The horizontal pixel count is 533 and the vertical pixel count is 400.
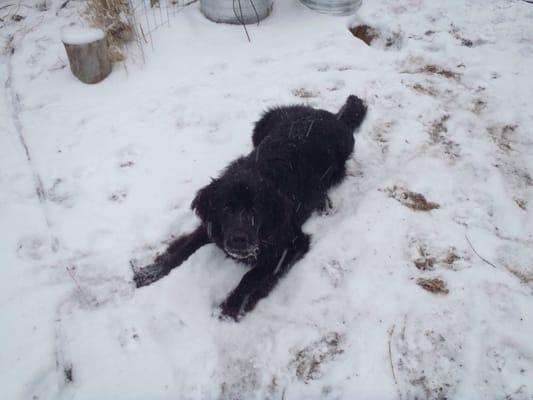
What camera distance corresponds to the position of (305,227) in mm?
3018

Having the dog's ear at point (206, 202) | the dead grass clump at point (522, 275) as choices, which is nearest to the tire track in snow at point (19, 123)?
the dog's ear at point (206, 202)

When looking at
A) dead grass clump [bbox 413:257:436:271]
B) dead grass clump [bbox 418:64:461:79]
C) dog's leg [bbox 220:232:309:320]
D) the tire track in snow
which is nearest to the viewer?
dog's leg [bbox 220:232:309:320]

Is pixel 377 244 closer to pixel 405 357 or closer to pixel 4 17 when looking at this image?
pixel 405 357

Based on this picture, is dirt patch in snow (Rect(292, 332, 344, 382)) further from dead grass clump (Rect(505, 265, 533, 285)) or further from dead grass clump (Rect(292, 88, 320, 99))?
dead grass clump (Rect(292, 88, 320, 99))

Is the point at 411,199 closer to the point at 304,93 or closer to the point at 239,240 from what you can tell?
the point at 239,240

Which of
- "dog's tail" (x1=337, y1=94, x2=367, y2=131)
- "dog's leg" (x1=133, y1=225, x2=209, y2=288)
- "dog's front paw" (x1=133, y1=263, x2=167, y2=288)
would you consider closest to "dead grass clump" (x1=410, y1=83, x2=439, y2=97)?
"dog's tail" (x1=337, y1=94, x2=367, y2=131)

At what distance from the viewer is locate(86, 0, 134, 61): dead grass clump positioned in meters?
4.89

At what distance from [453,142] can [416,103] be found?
71cm

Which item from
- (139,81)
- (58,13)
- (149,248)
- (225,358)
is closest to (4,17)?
(58,13)

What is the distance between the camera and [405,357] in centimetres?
212

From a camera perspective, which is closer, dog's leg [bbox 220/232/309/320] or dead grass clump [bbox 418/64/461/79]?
dog's leg [bbox 220/232/309/320]

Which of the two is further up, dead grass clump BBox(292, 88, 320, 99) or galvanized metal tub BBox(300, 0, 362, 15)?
galvanized metal tub BBox(300, 0, 362, 15)

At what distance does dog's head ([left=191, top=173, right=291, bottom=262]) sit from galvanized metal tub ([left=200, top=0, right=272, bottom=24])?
397cm

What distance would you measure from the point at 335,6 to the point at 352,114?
8.97 ft
